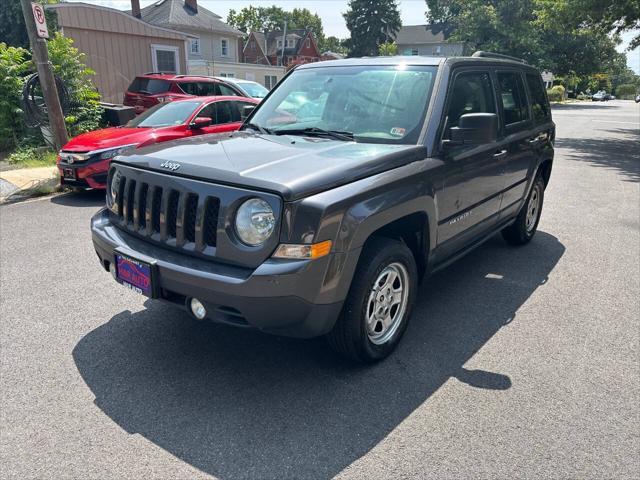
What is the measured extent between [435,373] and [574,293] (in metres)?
2.08

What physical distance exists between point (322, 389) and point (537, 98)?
4.19 m

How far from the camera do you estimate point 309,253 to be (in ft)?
8.59

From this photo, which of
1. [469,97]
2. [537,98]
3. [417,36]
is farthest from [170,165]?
[417,36]

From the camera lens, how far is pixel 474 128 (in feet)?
11.1

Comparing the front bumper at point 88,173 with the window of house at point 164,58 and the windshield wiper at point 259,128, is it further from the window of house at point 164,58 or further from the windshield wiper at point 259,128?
the window of house at point 164,58

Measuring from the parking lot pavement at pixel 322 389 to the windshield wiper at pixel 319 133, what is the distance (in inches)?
57.4

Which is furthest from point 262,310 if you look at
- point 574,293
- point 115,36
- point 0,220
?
point 115,36

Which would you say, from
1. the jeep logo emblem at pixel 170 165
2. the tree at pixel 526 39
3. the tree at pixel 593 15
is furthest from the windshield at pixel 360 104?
the tree at pixel 526 39

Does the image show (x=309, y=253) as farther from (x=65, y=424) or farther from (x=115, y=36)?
(x=115, y=36)

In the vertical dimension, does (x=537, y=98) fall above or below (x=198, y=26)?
below

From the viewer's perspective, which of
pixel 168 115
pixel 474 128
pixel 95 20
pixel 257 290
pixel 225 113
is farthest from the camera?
pixel 95 20

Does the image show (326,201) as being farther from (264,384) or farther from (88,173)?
(88,173)

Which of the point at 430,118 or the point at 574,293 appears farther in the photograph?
the point at 574,293

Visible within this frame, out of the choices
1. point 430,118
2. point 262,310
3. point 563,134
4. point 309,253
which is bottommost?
point 563,134
